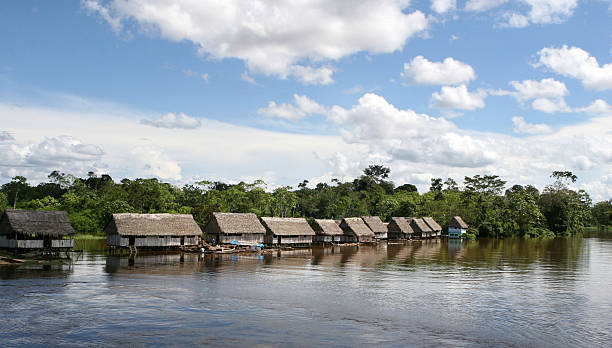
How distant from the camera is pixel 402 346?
49.8 ft

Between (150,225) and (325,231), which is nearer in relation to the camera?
(150,225)

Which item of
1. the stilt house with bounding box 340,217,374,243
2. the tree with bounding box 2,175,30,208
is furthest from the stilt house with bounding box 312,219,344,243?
the tree with bounding box 2,175,30,208

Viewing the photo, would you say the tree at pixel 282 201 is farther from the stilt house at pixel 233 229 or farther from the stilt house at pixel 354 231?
the stilt house at pixel 233 229

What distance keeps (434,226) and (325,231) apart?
29798 millimetres

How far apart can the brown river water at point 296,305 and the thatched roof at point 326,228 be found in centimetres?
2100

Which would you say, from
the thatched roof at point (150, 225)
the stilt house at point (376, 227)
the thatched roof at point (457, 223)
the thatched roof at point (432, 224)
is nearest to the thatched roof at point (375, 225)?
the stilt house at point (376, 227)

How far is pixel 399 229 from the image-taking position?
69438mm

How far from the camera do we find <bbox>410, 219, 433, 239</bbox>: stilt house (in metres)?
72.9

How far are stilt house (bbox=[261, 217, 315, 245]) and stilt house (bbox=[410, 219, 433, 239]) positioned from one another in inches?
999

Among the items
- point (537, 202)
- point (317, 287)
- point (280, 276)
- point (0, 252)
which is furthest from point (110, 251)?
point (537, 202)

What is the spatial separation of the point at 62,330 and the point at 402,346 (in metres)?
11.6

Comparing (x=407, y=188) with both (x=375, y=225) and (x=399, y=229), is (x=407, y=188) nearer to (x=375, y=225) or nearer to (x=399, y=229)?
(x=399, y=229)

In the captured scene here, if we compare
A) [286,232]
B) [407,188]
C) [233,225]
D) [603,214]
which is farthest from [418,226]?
[603,214]

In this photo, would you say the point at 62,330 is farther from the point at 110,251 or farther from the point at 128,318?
the point at 110,251
